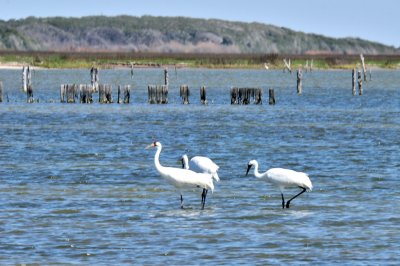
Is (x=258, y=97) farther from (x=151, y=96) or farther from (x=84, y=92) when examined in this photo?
(x=84, y=92)

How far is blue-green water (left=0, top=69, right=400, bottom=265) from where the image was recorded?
51.6 ft

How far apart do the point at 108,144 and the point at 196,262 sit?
18698mm

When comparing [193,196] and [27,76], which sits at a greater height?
[193,196]

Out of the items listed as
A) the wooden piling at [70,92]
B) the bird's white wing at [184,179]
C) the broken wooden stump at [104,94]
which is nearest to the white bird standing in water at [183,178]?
the bird's white wing at [184,179]

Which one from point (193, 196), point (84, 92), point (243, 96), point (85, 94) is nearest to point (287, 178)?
point (193, 196)

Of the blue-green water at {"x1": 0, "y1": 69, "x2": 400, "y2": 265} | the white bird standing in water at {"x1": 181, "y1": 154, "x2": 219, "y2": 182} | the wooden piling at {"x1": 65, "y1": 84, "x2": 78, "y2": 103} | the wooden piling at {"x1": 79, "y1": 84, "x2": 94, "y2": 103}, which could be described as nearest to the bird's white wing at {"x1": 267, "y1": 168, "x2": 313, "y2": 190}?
the blue-green water at {"x1": 0, "y1": 69, "x2": 400, "y2": 265}

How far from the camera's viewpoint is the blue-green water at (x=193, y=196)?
51.6 feet

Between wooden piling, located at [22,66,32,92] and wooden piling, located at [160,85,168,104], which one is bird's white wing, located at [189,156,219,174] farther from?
wooden piling, located at [22,66,32,92]

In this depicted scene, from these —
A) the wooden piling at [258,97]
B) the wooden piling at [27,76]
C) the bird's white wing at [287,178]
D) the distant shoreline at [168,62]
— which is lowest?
the distant shoreline at [168,62]

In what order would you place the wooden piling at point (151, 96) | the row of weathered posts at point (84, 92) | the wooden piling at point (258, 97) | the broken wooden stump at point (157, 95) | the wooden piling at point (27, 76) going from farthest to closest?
the wooden piling at point (27, 76), the wooden piling at point (258, 97), the broken wooden stump at point (157, 95), the wooden piling at point (151, 96), the row of weathered posts at point (84, 92)

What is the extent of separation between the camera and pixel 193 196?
70.1 ft

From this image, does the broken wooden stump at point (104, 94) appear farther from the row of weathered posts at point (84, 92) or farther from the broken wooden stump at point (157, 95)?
the broken wooden stump at point (157, 95)

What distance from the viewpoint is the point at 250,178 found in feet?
80.1

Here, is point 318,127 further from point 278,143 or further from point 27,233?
point 27,233
